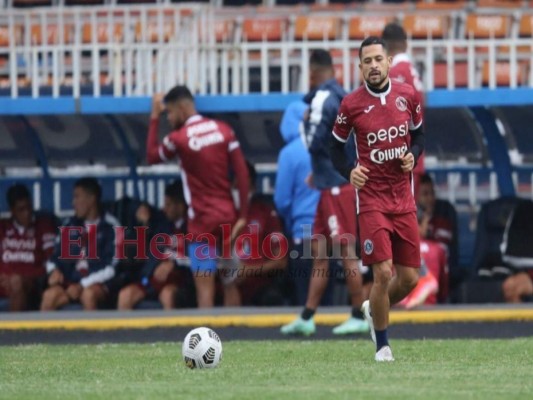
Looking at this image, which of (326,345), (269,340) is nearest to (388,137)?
(326,345)

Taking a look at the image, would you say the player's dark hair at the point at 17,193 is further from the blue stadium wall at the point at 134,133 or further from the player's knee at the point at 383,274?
the player's knee at the point at 383,274

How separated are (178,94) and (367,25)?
5521mm

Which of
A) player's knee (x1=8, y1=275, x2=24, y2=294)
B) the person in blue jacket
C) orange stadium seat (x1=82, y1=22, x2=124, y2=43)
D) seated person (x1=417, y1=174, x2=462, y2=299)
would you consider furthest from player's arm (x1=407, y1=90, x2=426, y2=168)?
orange stadium seat (x1=82, y1=22, x2=124, y2=43)

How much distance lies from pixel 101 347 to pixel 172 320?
4.73ft

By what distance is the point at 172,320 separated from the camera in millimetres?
13680

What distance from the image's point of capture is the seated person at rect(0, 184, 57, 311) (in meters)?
15.7

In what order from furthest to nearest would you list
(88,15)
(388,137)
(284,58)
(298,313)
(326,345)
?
(88,15) → (284,58) → (298,313) → (326,345) → (388,137)

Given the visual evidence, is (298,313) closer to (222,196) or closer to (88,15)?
(222,196)

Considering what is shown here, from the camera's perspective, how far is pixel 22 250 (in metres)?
15.7

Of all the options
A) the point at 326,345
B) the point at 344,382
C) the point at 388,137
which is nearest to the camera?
the point at 344,382

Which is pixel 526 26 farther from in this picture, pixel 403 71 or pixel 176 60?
pixel 403 71

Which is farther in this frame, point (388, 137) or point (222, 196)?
point (222, 196)

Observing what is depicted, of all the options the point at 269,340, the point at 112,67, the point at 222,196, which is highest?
the point at 112,67

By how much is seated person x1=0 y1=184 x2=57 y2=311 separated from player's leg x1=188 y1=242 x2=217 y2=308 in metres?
1.98
